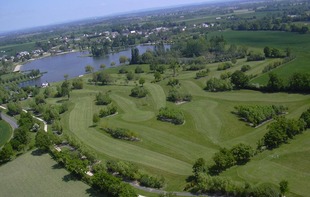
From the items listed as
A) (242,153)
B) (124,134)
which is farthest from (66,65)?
(242,153)

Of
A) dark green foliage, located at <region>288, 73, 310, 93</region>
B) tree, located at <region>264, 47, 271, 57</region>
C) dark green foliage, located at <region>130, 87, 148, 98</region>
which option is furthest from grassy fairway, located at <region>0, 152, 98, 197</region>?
tree, located at <region>264, 47, 271, 57</region>

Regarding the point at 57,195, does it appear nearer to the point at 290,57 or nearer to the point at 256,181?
the point at 256,181

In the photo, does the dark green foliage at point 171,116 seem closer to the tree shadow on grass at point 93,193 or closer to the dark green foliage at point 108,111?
the dark green foliage at point 108,111

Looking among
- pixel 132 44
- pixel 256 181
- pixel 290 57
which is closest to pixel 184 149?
pixel 256 181

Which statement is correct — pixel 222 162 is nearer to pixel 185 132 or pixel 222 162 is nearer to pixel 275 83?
pixel 185 132

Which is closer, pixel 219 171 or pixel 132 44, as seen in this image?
pixel 219 171

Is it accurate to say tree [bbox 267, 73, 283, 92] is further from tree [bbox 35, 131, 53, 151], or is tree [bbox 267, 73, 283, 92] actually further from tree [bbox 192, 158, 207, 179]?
tree [bbox 35, 131, 53, 151]

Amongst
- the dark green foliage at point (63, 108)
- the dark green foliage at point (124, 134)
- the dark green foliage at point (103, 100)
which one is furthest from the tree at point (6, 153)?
the dark green foliage at point (103, 100)
